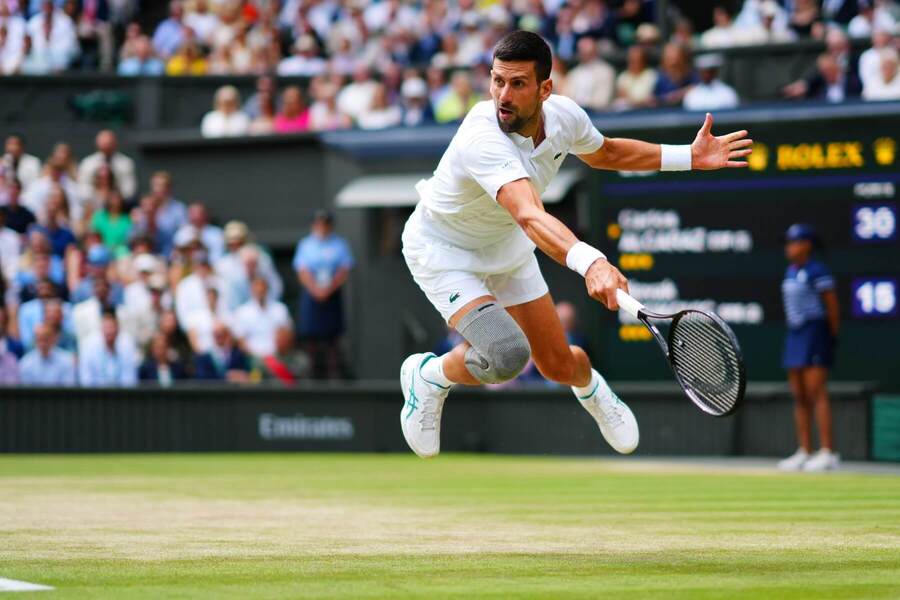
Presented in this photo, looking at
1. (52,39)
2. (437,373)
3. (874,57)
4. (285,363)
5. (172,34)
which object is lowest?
(285,363)

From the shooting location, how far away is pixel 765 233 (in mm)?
15578

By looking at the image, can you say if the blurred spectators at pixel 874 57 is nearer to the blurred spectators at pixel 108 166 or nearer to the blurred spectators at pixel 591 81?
the blurred spectators at pixel 591 81

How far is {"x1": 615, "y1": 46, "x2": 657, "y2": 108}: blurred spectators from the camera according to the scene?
1731 cm

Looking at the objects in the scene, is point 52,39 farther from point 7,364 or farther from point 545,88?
point 545,88

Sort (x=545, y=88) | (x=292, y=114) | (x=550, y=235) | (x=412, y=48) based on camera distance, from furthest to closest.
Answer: (x=412, y=48) → (x=292, y=114) → (x=545, y=88) → (x=550, y=235)

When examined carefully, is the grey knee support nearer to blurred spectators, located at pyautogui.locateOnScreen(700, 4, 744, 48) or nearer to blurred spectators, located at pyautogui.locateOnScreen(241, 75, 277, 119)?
blurred spectators, located at pyautogui.locateOnScreen(700, 4, 744, 48)

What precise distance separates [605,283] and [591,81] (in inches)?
455

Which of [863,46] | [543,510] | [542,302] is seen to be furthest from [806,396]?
[542,302]

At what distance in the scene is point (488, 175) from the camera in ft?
23.6

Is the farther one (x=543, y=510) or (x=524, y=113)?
(x=543, y=510)

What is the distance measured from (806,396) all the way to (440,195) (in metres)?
7.58

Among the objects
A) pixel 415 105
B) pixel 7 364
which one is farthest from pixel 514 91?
pixel 415 105

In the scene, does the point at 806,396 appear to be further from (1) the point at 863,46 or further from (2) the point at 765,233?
(1) the point at 863,46

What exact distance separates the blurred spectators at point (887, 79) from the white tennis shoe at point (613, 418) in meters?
7.77
